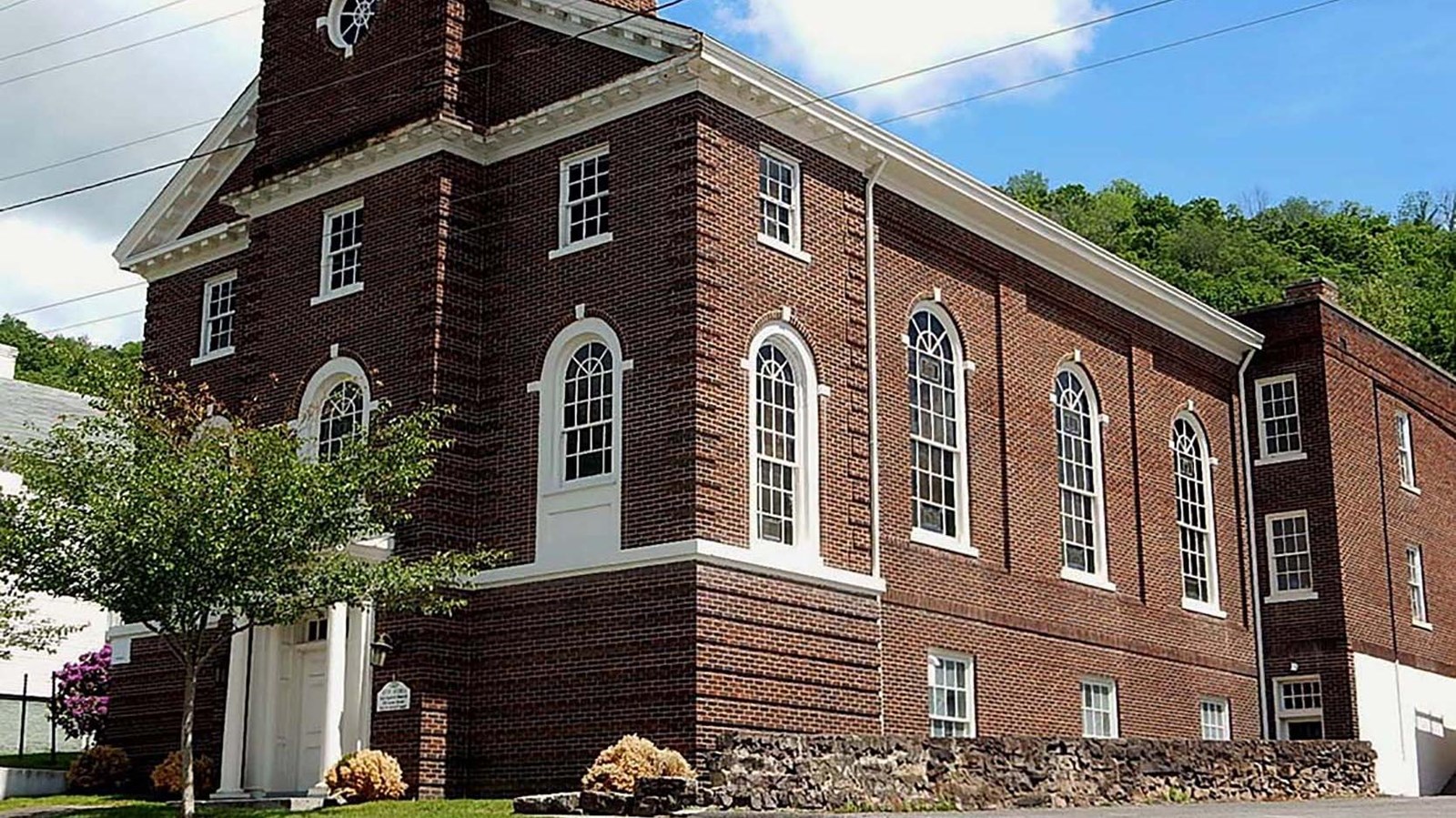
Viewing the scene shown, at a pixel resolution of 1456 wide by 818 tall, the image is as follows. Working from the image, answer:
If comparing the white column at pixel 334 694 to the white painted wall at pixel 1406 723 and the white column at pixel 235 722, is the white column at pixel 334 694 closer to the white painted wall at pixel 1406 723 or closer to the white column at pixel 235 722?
the white column at pixel 235 722

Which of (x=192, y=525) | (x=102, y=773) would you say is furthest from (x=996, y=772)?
(x=102, y=773)

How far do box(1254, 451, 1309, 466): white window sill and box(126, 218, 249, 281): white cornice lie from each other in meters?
21.0

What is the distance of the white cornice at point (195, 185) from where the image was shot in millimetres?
30969

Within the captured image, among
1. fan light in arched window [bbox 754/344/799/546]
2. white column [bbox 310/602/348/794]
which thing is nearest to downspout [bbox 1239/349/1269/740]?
fan light in arched window [bbox 754/344/799/546]

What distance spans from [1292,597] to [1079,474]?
686 centimetres

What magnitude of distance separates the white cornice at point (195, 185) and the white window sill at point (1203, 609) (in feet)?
63.9

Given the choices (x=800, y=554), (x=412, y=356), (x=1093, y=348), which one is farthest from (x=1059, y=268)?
(x=412, y=356)

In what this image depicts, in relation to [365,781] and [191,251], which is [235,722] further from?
[191,251]

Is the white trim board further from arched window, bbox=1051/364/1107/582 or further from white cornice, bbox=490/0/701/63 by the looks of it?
arched window, bbox=1051/364/1107/582

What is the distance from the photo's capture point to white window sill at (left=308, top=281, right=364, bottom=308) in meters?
25.9

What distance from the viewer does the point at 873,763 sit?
830 inches

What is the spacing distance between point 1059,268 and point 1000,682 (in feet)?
26.5

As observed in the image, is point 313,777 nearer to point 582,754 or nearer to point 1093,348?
point 582,754

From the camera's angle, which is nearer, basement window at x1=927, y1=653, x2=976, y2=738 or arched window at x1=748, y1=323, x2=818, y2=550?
arched window at x1=748, y1=323, x2=818, y2=550
